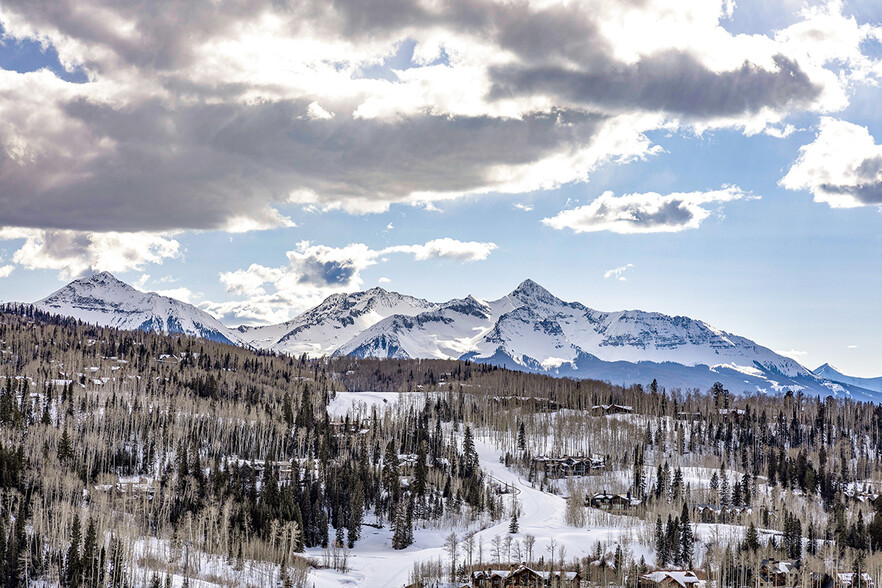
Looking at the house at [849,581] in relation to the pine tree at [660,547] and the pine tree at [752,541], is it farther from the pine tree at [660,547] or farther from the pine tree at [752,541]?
the pine tree at [660,547]

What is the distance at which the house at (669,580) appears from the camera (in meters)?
128

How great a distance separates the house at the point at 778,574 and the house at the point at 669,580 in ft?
48.1

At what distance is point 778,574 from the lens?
13962cm

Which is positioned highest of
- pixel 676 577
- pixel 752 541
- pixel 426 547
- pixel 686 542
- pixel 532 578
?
pixel 752 541

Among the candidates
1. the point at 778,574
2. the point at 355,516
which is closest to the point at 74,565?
the point at 355,516

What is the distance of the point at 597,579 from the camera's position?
133 metres

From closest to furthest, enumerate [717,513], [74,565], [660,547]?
1. [74,565]
2. [660,547]
3. [717,513]

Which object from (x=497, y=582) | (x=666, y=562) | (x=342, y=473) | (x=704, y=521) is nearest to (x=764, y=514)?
(x=704, y=521)

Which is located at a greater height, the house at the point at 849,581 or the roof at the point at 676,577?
the roof at the point at 676,577

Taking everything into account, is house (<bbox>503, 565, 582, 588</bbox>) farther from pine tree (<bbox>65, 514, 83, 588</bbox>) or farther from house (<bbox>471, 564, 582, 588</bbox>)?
pine tree (<bbox>65, 514, 83, 588</bbox>)

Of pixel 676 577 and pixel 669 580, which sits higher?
pixel 676 577

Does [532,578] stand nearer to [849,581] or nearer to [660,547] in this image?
[660,547]

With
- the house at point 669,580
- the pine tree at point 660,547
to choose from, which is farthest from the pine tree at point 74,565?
the pine tree at point 660,547

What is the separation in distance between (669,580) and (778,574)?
24.8m
